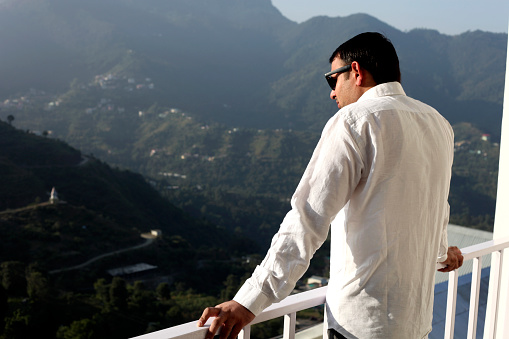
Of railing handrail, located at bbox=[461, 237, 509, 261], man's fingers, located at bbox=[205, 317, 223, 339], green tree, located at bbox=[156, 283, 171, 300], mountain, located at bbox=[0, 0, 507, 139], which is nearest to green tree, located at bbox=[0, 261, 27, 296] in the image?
green tree, located at bbox=[156, 283, 171, 300]

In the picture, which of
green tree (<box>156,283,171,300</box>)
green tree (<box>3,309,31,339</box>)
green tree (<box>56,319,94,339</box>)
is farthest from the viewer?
green tree (<box>156,283,171,300</box>)

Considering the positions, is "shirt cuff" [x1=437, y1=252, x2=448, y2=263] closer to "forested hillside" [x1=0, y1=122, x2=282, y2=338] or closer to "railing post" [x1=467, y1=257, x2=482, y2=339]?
"railing post" [x1=467, y1=257, x2=482, y2=339]

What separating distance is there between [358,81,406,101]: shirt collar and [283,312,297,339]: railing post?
17.9 inches

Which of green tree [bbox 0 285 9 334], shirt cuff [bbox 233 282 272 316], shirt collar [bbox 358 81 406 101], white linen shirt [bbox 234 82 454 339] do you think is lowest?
green tree [bbox 0 285 9 334]

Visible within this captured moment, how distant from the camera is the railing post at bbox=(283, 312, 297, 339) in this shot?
962 mm

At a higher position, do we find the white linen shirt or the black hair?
the black hair

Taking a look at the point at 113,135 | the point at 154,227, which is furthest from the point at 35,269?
the point at 113,135

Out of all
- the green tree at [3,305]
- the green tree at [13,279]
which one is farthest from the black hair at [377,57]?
the green tree at [13,279]

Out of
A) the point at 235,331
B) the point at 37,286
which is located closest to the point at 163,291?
the point at 37,286

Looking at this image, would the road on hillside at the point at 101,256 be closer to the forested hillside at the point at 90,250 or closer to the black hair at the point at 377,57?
the forested hillside at the point at 90,250

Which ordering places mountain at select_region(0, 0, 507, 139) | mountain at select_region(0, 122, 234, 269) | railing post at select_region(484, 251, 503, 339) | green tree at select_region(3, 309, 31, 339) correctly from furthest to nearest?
mountain at select_region(0, 0, 507, 139)
mountain at select_region(0, 122, 234, 269)
green tree at select_region(3, 309, 31, 339)
railing post at select_region(484, 251, 503, 339)

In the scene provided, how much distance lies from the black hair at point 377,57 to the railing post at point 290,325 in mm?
493

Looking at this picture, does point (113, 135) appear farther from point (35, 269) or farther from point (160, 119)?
point (35, 269)

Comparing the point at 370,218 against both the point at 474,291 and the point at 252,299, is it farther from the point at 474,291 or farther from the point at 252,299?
the point at 474,291
